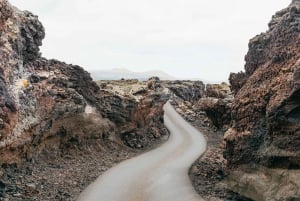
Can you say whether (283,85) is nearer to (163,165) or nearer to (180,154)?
(163,165)

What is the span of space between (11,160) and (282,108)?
19039 millimetres

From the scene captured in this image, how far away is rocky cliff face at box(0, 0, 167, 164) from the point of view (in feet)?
97.5

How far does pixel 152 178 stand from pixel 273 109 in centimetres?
1306

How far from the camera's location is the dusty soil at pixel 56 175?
2759 cm

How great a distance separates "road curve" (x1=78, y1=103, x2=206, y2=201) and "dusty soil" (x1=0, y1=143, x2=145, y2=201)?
1.10 meters

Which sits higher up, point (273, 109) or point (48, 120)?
point (273, 109)

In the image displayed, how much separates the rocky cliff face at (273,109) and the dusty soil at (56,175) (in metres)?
11.8

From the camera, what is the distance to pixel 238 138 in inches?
1081

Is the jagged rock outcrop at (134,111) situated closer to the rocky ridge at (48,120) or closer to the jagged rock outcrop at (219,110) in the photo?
the rocky ridge at (48,120)

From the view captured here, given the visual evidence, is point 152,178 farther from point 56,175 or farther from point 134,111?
point 134,111

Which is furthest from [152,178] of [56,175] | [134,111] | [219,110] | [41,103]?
[219,110]

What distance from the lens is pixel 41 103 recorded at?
3378cm

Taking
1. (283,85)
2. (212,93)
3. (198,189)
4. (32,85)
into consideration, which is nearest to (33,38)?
(32,85)

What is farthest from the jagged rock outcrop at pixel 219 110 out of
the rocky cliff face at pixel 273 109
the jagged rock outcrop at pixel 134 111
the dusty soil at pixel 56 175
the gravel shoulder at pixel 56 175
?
the rocky cliff face at pixel 273 109
